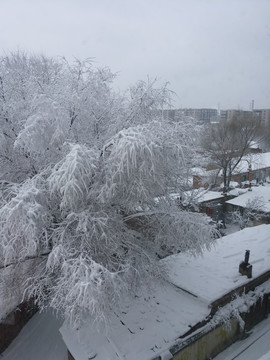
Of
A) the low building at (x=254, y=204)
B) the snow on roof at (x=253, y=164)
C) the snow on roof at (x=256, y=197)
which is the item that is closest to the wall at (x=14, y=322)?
the low building at (x=254, y=204)

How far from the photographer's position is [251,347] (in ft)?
22.8

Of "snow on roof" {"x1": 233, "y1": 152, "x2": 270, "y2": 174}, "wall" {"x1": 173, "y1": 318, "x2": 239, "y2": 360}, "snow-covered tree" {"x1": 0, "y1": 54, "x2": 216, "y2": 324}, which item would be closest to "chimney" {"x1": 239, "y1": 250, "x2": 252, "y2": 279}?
"wall" {"x1": 173, "y1": 318, "x2": 239, "y2": 360}

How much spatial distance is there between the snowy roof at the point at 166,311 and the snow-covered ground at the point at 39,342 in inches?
59.7

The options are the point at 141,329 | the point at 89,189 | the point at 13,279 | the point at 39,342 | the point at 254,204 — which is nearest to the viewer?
the point at 89,189

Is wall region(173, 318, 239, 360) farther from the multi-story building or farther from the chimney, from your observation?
the multi-story building

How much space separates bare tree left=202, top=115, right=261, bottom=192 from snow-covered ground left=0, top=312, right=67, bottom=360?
18.2 meters

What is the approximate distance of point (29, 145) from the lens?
5.54 metres

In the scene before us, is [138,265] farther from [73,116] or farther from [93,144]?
[73,116]

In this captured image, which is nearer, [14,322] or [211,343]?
[211,343]

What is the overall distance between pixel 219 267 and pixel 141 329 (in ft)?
11.1

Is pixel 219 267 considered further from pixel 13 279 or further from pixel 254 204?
pixel 254 204

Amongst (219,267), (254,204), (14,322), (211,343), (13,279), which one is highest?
(13,279)

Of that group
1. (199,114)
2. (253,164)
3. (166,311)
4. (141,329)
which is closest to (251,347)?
(166,311)

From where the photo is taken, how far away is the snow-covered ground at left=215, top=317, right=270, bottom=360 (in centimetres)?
666
